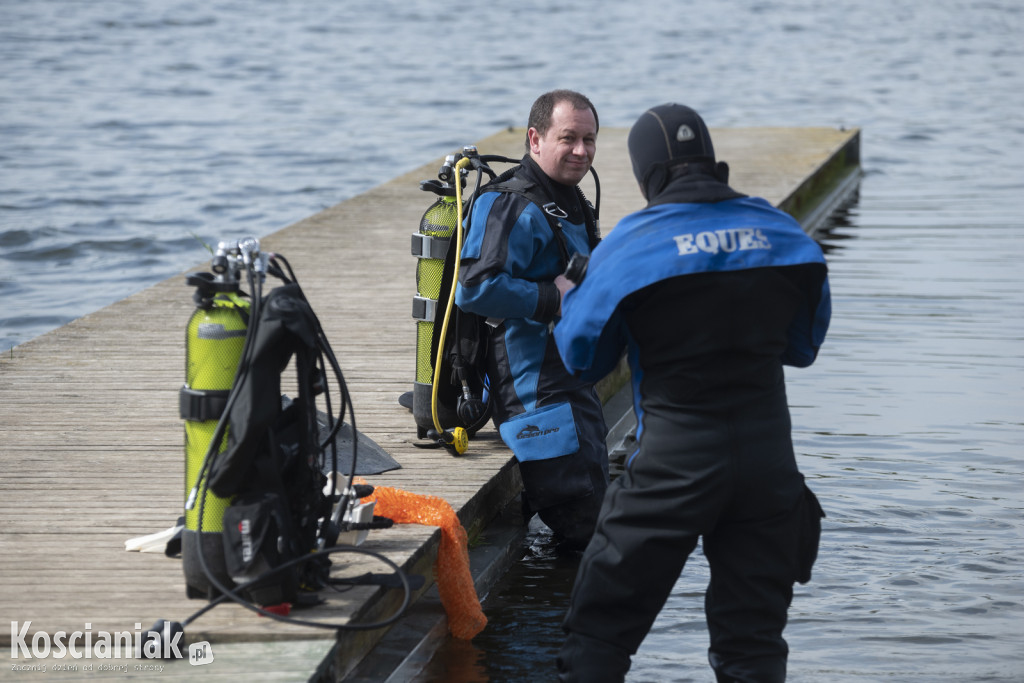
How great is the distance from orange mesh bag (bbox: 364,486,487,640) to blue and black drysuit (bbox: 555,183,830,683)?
Result: 103cm

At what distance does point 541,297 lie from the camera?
15.4 feet

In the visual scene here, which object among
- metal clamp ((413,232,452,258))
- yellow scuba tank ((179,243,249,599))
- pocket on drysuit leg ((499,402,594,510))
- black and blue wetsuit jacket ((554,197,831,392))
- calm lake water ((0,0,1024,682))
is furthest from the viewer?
metal clamp ((413,232,452,258))

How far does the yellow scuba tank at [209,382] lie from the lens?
144 inches

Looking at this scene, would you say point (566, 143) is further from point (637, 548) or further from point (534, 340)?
point (637, 548)

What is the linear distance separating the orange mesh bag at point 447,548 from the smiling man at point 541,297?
0.45 m

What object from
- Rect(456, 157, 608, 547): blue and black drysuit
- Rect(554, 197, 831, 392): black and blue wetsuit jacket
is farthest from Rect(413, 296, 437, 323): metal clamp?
Rect(554, 197, 831, 392): black and blue wetsuit jacket

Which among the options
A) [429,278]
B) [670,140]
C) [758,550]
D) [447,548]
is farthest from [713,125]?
[758,550]

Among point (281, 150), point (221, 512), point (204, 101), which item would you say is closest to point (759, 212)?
point (221, 512)

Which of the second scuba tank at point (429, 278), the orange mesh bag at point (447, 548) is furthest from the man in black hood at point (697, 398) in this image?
the second scuba tank at point (429, 278)

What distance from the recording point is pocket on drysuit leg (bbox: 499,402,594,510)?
484 cm

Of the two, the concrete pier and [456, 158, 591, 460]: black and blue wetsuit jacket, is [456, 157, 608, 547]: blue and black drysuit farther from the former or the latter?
the concrete pier

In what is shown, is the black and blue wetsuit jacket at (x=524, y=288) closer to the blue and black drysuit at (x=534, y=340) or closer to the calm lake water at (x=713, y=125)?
the blue and black drysuit at (x=534, y=340)

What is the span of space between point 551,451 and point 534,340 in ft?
1.29

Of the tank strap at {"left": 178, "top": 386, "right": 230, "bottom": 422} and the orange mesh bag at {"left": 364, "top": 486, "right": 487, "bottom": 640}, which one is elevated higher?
the tank strap at {"left": 178, "top": 386, "right": 230, "bottom": 422}
